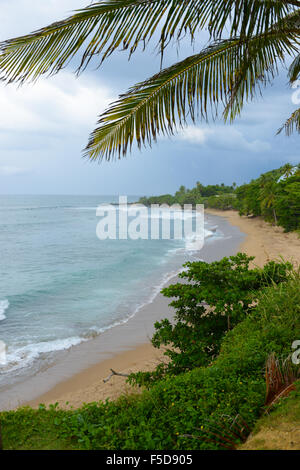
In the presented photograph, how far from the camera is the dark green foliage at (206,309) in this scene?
559 cm

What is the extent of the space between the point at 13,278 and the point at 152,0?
830 inches

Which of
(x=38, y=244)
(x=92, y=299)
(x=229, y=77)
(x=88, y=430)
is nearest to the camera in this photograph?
(x=88, y=430)

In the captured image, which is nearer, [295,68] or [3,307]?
[295,68]

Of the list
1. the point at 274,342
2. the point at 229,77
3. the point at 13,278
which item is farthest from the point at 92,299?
the point at 229,77

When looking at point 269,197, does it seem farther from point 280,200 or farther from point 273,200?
point 280,200

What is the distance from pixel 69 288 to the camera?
18469mm

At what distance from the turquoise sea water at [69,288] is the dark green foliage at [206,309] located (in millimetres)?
4639

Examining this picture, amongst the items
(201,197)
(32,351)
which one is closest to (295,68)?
(32,351)

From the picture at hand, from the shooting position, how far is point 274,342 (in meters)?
4.32

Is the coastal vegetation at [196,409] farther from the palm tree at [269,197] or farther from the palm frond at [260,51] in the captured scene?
the palm tree at [269,197]

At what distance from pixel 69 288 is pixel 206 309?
13484mm

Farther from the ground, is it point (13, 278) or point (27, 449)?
point (27, 449)

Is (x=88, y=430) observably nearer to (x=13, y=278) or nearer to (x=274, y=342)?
(x=274, y=342)

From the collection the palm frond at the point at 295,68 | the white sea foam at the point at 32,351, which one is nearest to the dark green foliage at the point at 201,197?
the white sea foam at the point at 32,351
